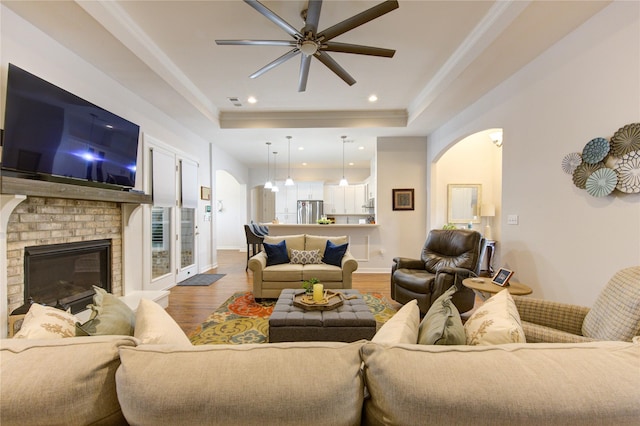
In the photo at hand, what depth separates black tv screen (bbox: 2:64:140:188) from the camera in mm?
2094

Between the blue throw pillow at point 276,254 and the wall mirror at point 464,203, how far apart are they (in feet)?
11.5

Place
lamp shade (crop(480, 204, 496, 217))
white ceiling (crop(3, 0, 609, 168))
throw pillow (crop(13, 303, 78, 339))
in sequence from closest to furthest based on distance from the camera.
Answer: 1. throw pillow (crop(13, 303, 78, 339))
2. white ceiling (crop(3, 0, 609, 168))
3. lamp shade (crop(480, 204, 496, 217))

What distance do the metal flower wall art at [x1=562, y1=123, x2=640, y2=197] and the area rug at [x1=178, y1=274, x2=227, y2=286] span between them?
517 cm

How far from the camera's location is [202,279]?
5172 millimetres

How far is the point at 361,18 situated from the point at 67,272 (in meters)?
3.68

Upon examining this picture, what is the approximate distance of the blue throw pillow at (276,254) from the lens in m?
4.14

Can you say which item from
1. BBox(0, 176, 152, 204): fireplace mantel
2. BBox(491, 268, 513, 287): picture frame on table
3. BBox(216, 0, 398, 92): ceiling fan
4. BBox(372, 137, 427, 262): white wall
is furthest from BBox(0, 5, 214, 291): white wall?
BBox(491, 268, 513, 287): picture frame on table

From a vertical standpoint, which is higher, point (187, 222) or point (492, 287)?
point (187, 222)

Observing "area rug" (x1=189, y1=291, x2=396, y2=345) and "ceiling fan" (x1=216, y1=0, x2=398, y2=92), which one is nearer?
"ceiling fan" (x1=216, y1=0, x2=398, y2=92)

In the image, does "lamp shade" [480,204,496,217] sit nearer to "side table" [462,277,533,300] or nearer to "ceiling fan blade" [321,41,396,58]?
"side table" [462,277,533,300]

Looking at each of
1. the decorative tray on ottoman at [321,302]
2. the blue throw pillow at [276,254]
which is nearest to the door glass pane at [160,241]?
the blue throw pillow at [276,254]

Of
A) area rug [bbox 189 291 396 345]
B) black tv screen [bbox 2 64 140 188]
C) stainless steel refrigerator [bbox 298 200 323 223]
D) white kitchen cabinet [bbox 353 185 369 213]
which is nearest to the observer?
black tv screen [bbox 2 64 140 188]

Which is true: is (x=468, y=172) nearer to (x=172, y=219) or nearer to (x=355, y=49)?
(x=355, y=49)

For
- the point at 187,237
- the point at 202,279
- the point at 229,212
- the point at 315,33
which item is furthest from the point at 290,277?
the point at 229,212
